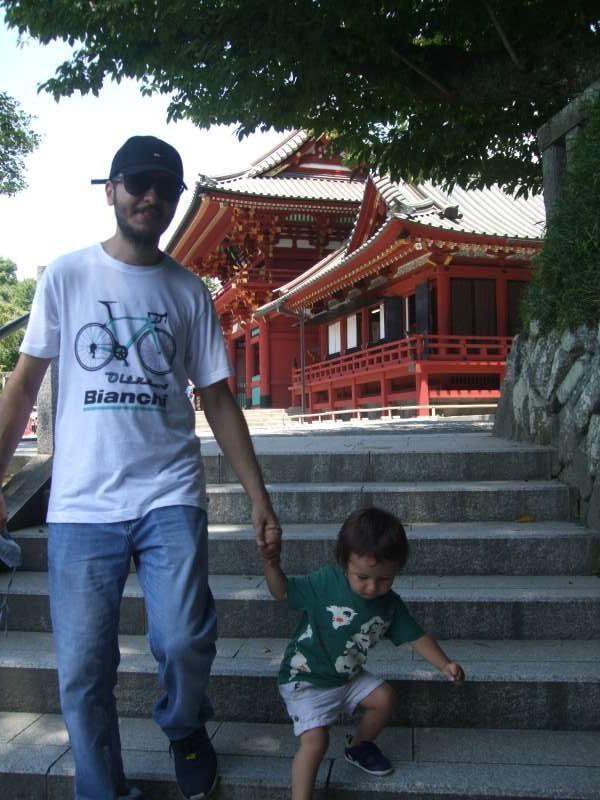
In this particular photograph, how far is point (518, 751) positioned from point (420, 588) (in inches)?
34.4

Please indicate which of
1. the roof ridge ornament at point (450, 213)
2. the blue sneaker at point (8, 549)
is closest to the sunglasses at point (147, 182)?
the blue sneaker at point (8, 549)

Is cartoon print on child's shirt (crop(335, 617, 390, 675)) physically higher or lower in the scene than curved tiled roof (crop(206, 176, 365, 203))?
lower

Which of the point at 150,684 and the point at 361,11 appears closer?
the point at 150,684

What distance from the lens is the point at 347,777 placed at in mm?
2342

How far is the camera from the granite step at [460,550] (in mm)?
3426

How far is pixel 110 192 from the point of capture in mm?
2145

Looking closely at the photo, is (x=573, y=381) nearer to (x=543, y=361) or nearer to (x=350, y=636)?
(x=543, y=361)

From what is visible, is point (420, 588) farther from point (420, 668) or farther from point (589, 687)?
point (589, 687)

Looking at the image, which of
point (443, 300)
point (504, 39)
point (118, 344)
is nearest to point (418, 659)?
point (118, 344)

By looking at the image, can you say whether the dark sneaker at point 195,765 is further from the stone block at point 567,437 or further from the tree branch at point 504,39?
the tree branch at point 504,39

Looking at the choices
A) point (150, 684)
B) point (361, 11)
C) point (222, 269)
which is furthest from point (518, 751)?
point (222, 269)

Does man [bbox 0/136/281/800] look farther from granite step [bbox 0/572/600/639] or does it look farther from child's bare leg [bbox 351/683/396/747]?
granite step [bbox 0/572/600/639]

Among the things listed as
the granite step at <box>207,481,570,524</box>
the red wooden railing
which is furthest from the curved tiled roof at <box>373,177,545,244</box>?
the granite step at <box>207,481,570,524</box>

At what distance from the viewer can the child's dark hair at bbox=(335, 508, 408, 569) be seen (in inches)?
89.7
